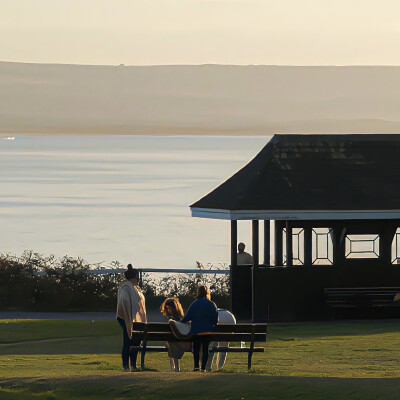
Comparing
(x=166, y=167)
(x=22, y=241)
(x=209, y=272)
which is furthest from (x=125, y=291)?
(x=166, y=167)

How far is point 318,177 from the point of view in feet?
102

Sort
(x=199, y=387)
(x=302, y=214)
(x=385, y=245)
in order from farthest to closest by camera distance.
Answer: (x=385, y=245) → (x=302, y=214) → (x=199, y=387)

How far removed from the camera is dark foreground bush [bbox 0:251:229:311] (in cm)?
3425

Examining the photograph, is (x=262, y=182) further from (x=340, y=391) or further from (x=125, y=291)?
(x=340, y=391)

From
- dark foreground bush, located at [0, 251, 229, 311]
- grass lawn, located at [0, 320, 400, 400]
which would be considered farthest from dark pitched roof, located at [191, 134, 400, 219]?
dark foreground bush, located at [0, 251, 229, 311]

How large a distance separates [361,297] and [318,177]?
2.57 metres

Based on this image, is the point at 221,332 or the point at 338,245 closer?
the point at 221,332

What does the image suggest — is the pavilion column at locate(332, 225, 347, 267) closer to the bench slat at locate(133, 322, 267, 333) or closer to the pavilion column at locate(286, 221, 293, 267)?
the pavilion column at locate(286, 221, 293, 267)

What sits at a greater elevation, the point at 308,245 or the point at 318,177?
the point at 318,177

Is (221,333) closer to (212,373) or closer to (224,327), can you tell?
(224,327)

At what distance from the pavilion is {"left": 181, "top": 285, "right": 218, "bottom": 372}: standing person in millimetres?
8386

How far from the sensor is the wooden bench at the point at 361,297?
3066cm

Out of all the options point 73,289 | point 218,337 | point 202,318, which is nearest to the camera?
point 202,318

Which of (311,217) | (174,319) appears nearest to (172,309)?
(174,319)
